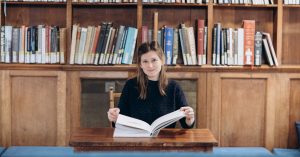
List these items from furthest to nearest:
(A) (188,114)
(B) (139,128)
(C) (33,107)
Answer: (C) (33,107)
(A) (188,114)
(B) (139,128)

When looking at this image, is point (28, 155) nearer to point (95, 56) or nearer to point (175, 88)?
point (95, 56)

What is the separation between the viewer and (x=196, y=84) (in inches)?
153

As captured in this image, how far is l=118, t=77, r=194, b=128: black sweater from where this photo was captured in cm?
273

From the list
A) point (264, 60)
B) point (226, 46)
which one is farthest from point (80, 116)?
point (264, 60)

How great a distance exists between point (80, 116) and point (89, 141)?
1787 mm

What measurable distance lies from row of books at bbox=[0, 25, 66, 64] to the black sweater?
118 centimetres

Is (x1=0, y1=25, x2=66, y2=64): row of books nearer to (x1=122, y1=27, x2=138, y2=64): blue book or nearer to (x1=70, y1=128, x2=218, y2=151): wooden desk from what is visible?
(x1=122, y1=27, x2=138, y2=64): blue book

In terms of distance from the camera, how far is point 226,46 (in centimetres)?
382

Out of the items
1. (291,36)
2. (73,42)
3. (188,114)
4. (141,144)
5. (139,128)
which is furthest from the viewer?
(291,36)

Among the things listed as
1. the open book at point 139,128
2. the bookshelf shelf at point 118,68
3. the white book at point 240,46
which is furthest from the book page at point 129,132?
→ the white book at point 240,46

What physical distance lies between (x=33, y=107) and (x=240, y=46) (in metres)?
1.70

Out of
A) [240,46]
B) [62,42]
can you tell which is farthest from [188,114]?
[62,42]

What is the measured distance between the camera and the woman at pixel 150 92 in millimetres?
2732

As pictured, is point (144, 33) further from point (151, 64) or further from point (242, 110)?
point (151, 64)
